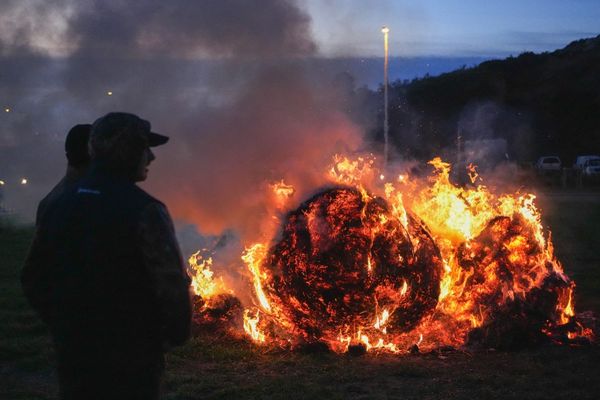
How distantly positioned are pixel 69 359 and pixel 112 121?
96cm

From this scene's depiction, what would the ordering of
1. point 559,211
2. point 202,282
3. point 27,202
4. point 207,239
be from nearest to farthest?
point 202,282 → point 207,239 → point 559,211 → point 27,202

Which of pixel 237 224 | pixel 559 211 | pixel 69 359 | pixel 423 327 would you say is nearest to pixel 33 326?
pixel 237 224

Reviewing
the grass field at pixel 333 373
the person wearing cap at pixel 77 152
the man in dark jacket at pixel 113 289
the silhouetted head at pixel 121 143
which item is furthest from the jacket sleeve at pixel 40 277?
the grass field at pixel 333 373

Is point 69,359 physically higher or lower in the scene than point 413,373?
higher

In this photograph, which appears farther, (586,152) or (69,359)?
(586,152)

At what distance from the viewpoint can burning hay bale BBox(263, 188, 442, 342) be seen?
262 inches

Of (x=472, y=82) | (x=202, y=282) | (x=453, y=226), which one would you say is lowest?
(x=202, y=282)

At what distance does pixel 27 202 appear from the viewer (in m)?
23.6

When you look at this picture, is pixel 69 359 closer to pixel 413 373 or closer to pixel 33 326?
pixel 413 373

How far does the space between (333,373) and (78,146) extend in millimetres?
3065

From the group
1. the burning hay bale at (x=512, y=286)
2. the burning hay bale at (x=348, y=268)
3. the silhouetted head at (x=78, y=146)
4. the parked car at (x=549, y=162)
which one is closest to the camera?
the silhouetted head at (x=78, y=146)

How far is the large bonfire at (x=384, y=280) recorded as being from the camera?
6.70 m

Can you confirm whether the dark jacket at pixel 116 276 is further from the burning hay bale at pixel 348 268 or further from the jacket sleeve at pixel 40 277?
the burning hay bale at pixel 348 268

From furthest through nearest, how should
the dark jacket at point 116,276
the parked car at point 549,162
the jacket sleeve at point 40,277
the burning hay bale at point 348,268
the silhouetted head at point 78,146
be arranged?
the parked car at point 549,162 < the burning hay bale at point 348,268 < the silhouetted head at point 78,146 < the jacket sleeve at point 40,277 < the dark jacket at point 116,276
